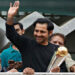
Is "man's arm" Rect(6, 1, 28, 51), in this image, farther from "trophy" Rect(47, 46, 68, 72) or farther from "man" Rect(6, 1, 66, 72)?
"trophy" Rect(47, 46, 68, 72)

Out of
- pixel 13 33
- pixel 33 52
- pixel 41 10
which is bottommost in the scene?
pixel 41 10

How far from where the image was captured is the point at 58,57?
3248mm

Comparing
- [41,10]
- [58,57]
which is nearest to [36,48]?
[58,57]

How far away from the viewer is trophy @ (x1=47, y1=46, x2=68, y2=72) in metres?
3.18

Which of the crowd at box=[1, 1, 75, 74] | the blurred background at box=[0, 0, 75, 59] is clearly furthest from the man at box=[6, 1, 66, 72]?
the blurred background at box=[0, 0, 75, 59]

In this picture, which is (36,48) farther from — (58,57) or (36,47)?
(58,57)

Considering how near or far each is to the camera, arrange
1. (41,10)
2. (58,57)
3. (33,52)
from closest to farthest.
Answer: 1. (58,57)
2. (33,52)
3. (41,10)

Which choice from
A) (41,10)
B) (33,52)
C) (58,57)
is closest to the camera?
(58,57)

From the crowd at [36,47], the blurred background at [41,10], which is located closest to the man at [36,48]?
the crowd at [36,47]

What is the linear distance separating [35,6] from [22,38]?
4.63 meters

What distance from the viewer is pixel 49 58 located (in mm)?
3369

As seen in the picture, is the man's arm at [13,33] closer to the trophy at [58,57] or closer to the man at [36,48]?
the man at [36,48]

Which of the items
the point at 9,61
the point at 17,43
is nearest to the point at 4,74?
the point at 17,43

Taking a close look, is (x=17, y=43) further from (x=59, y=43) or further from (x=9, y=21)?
(x=59, y=43)
